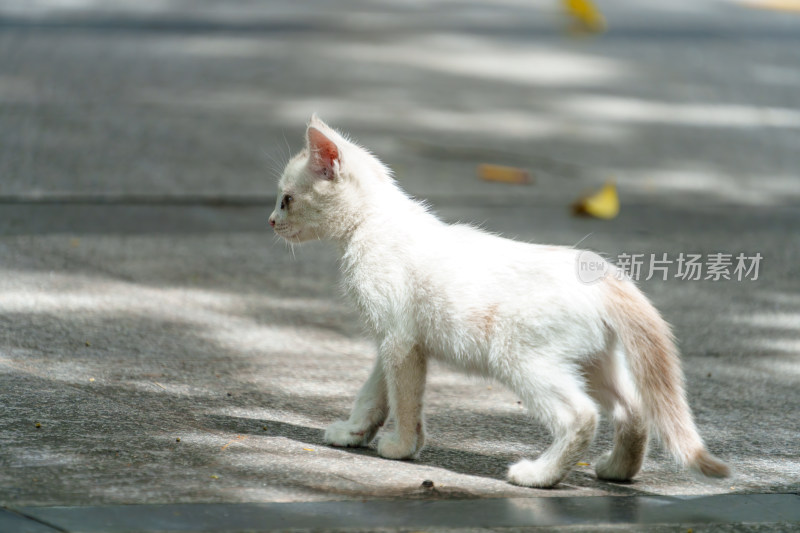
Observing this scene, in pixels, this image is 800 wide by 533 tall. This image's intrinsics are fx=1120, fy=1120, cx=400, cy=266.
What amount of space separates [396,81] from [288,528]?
756cm

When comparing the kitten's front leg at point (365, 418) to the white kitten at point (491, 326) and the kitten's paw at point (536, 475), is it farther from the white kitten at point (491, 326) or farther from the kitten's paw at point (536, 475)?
the kitten's paw at point (536, 475)

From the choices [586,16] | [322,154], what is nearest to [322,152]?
[322,154]

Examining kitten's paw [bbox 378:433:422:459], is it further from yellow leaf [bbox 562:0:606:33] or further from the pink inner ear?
yellow leaf [bbox 562:0:606:33]

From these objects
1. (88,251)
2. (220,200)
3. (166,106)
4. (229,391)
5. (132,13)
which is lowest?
(229,391)

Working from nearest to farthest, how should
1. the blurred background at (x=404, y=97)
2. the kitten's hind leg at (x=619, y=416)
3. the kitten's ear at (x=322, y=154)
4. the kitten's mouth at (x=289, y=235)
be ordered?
the kitten's hind leg at (x=619, y=416)
the kitten's ear at (x=322, y=154)
the kitten's mouth at (x=289, y=235)
the blurred background at (x=404, y=97)

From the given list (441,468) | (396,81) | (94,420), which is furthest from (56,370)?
(396,81)

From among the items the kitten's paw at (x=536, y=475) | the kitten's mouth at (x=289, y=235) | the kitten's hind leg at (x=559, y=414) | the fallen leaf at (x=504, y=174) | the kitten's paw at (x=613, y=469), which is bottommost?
the kitten's paw at (x=536, y=475)

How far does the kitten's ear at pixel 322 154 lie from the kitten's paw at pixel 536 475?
127 cm

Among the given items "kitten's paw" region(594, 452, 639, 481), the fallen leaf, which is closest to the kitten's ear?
"kitten's paw" region(594, 452, 639, 481)

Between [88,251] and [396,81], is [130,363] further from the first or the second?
[396,81]

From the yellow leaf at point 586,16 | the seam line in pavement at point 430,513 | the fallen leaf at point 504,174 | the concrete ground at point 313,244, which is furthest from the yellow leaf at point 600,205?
the yellow leaf at point 586,16

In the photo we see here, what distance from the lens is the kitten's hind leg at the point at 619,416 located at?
382 centimetres

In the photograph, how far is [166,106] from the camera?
368 inches

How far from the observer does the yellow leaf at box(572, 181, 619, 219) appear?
7.78m
